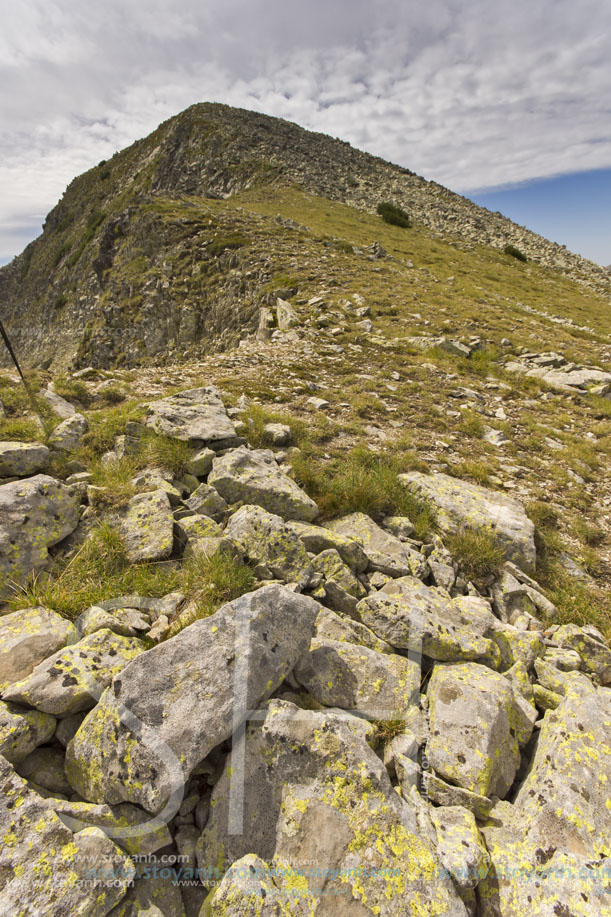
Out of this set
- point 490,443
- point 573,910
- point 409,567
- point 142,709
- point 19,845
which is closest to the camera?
point 19,845

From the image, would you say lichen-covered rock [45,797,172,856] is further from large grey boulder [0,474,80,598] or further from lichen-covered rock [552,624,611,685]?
lichen-covered rock [552,624,611,685]

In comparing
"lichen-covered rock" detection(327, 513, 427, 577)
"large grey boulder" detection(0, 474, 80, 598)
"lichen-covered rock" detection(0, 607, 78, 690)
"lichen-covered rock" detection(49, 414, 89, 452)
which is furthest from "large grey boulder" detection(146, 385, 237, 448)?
"lichen-covered rock" detection(0, 607, 78, 690)

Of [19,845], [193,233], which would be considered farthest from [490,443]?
[193,233]

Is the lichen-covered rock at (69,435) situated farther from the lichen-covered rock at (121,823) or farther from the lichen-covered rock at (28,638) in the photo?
the lichen-covered rock at (121,823)

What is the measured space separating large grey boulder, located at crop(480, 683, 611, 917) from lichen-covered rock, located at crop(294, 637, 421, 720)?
3.66ft

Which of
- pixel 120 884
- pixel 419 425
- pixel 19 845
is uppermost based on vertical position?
pixel 419 425

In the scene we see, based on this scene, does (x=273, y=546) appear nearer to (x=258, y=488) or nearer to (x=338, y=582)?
(x=338, y=582)

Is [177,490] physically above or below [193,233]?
below

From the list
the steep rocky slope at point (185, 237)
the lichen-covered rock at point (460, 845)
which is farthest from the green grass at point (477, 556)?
the steep rocky slope at point (185, 237)

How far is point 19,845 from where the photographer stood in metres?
2.39

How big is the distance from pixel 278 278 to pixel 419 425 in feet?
57.2

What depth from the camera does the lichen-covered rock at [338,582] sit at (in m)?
4.84

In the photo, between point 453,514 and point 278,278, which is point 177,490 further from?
point 278,278

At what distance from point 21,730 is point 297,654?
7.41ft
